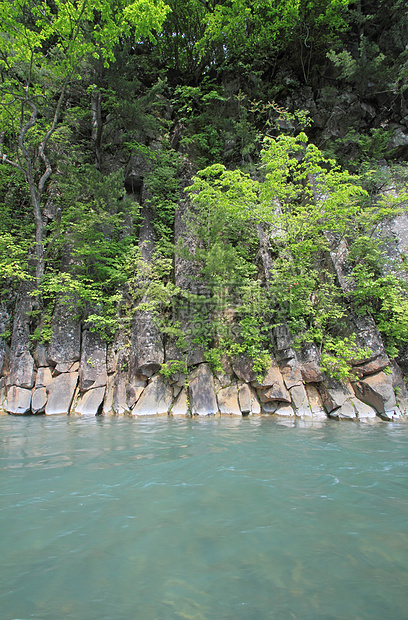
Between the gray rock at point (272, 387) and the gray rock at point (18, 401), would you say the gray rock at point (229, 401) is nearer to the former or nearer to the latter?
the gray rock at point (272, 387)

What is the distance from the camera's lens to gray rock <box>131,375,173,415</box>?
789cm

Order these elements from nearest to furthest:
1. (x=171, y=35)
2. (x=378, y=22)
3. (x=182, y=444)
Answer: (x=182, y=444) < (x=378, y=22) < (x=171, y=35)

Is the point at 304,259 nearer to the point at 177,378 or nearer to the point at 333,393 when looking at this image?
the point at 333,393

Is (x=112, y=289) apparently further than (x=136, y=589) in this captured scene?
Yes

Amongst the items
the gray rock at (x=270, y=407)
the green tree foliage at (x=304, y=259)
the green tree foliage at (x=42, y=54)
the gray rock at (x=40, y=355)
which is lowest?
the gray rock at (x=270, y=407)

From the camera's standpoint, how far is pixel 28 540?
87.5 inches

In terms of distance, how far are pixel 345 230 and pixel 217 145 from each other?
667 cm

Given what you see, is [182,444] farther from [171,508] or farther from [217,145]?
[217,145]

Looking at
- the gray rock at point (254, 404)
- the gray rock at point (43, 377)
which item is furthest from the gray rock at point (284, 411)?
the gray rock at point (43, 377)

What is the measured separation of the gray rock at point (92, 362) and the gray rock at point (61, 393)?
28cm

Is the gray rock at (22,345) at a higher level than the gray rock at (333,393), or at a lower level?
higher

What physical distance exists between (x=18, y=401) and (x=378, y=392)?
997 centimetres

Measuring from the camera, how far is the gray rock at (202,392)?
7.78m

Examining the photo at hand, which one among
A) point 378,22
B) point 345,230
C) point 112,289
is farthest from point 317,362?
point 378,22
